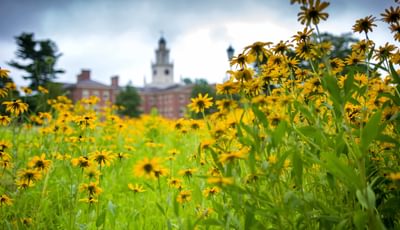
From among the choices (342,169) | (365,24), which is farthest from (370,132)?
(365,24)

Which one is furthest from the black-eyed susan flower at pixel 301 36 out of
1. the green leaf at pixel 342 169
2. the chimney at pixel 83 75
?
the chimney at pixel 83 75

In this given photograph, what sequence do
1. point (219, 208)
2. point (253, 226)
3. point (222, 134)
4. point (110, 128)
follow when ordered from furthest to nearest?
1. point (110, 128)
2. point (222, 134)
3. point (219, 208)
4. point (253, 226)

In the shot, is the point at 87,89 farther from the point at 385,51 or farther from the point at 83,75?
the point at 385,51

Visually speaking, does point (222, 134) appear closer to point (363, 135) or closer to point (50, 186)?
point (363, 135)

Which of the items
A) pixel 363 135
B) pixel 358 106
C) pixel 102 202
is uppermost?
pixel 358 106

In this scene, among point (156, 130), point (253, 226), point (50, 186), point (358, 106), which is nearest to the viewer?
point (253, 226)

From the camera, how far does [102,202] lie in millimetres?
2955

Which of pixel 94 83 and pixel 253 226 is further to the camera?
pixel 94 83

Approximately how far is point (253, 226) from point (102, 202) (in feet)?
6.57

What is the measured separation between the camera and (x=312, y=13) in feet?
4.22

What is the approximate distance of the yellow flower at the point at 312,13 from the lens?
4.10 ft

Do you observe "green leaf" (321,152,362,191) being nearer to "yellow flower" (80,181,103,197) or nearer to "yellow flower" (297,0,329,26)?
"yellow flower" (297,0,329,26)

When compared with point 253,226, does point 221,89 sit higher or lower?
higher

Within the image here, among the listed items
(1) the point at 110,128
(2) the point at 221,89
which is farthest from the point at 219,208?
(1) the point at 110,128
